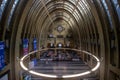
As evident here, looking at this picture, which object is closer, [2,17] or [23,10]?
[2,17]

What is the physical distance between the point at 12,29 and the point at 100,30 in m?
8.92

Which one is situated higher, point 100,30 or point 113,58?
point 100,30

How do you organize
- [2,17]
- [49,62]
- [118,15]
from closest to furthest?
[118,15] → [2,17] → [49,62]

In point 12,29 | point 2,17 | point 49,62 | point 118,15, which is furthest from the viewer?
point 49,62

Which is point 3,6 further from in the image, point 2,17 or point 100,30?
point 100,30

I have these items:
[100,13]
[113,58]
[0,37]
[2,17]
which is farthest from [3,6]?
[113,58]

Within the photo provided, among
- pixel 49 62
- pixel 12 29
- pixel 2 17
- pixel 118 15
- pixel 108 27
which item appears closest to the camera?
pixel 118 15

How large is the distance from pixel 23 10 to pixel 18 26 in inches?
69.6

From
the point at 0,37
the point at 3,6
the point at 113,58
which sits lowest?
the point at 113,58

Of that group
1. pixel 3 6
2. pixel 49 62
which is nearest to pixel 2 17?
pixel 3 6

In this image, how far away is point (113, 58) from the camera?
18656 mm

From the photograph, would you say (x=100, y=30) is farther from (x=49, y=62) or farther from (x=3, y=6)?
(x=49, y=62)

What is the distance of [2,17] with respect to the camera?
1764 cm

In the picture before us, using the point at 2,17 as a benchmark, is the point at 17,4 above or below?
above
